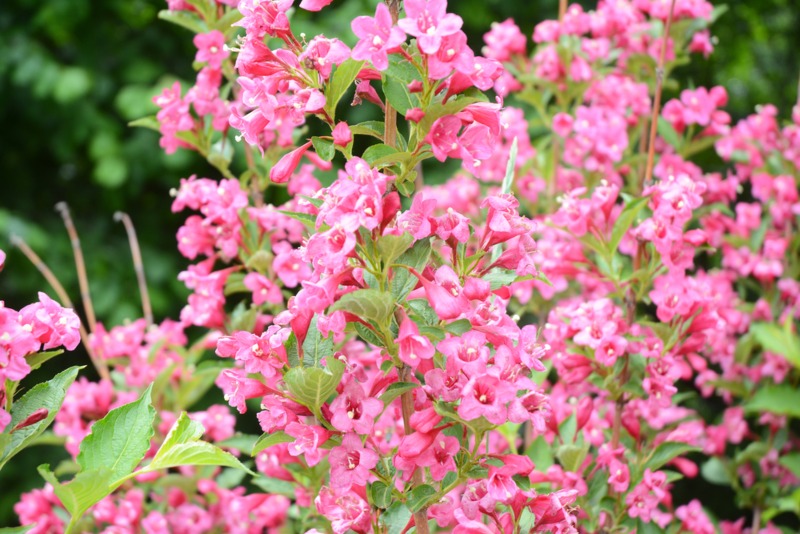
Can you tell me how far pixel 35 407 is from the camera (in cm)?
119

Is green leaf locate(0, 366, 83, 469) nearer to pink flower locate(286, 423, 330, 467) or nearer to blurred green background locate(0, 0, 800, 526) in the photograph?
pink flower locate(286, 423, 330, 467)

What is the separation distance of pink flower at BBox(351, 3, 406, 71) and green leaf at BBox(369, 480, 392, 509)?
54 cm

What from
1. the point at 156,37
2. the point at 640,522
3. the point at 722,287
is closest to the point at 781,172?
the point at 722,287

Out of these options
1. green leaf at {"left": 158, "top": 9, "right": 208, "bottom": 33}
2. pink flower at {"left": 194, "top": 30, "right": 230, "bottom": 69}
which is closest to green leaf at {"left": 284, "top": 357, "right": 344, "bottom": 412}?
pink flower at {"left": 194, "top": 30, "right": 230, "bottom": 69}

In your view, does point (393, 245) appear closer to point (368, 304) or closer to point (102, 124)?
point (368, 304)

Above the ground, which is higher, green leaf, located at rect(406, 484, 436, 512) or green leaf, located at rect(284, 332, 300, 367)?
green leaf, located at rect(284, 332, 300, 367)

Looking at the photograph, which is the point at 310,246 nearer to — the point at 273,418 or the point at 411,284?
the point at 411,284

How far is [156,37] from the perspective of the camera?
16.7ft

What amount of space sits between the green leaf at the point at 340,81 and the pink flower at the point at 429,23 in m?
0.08

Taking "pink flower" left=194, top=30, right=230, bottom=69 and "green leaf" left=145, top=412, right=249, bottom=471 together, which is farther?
"pink flower" left=194, top=30, right=230, bottom=69

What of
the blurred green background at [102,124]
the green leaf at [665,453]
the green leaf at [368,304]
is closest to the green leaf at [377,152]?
the green leaf at [368,304]

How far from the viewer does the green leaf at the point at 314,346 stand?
1208 millimetres

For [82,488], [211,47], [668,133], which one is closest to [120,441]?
[82,488]

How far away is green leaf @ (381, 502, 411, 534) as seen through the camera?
3.86ft
